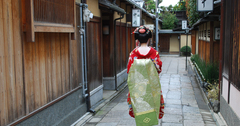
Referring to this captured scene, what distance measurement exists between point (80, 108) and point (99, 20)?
4010 millimetres

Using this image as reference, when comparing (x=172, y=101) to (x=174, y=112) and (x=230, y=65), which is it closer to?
(x=174, y=112)

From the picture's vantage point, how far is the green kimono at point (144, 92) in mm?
4695

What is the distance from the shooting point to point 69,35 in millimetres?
6801

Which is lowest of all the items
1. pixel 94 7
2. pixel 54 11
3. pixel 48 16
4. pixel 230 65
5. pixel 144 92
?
pixel 144 92

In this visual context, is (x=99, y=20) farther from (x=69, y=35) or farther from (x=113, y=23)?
(x=69, y=35)

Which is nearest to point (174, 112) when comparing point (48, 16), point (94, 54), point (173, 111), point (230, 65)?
point (173, 111)

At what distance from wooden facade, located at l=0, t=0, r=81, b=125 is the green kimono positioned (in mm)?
1991

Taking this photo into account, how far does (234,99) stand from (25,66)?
15.3 feet

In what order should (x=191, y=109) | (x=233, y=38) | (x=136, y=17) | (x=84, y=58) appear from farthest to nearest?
1. (x=136, y=17)
2. (x=191, y=109)
3. (x=84, y=58)
4. (x=233, y=38)

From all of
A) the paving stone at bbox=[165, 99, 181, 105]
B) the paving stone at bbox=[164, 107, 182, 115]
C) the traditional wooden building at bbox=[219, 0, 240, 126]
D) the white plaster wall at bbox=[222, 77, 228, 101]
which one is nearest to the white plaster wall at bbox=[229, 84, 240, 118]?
the traditional wooden building at bbox=[219, 0, 240, 126]

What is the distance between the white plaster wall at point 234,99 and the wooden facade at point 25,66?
163 inches

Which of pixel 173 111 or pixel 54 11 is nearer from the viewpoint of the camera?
pixel 54 11

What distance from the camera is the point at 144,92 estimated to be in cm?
470

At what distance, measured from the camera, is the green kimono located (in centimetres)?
470
